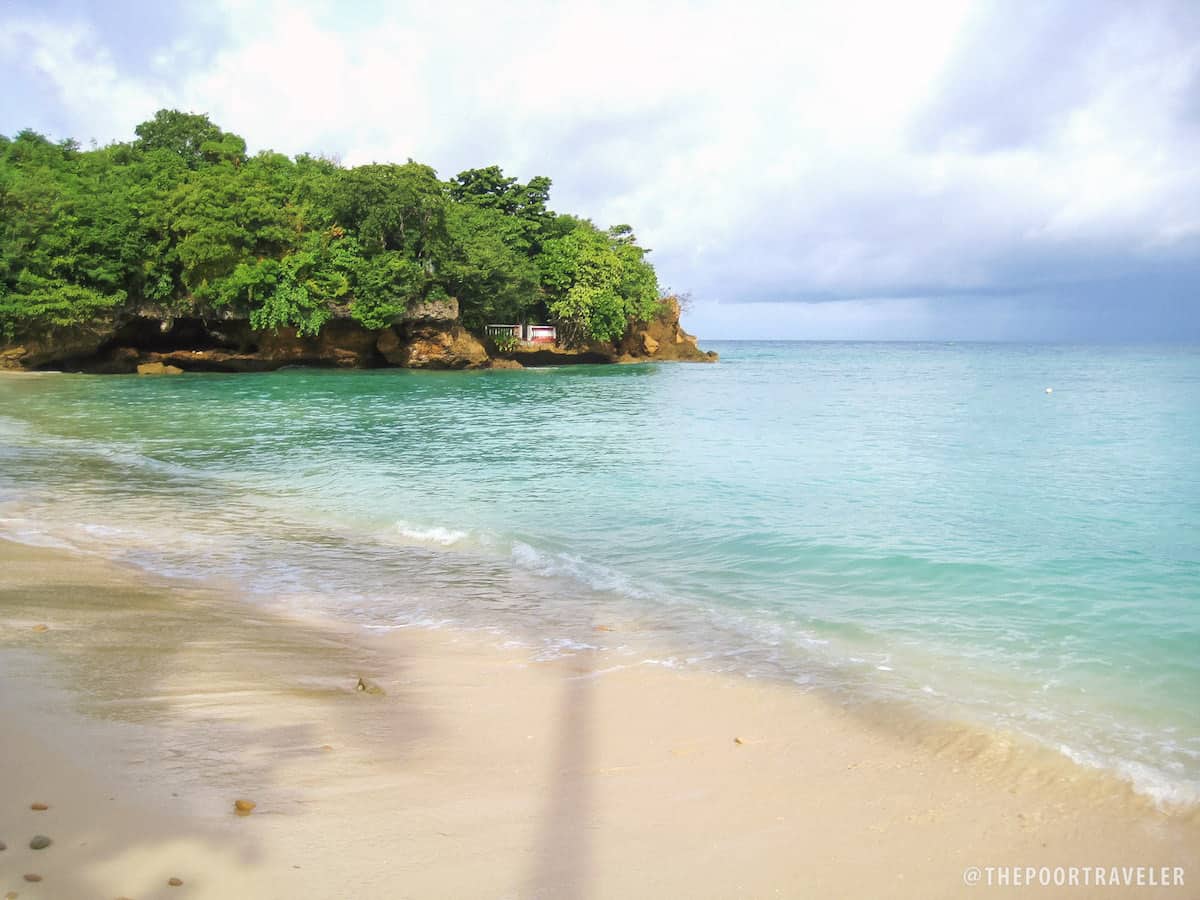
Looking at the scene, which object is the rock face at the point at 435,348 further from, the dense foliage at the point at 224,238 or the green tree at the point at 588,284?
the green tree at the point at 588,284

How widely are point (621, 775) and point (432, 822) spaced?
38.2 inches

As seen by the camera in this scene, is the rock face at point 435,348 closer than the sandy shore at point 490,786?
No

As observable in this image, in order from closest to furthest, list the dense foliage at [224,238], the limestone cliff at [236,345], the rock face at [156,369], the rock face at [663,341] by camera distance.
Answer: the dense foliage at [224,238] → the limestone cliff at [236,345] → the rock face at [156,369] → the rock face at [663,341]

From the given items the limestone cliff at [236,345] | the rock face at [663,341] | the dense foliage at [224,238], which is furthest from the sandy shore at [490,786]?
the rock face at [663,341]

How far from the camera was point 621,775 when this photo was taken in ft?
12.9

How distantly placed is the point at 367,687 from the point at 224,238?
4058 centimetres

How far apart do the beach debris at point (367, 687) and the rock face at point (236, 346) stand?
40.9 meters

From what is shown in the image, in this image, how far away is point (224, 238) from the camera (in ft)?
131

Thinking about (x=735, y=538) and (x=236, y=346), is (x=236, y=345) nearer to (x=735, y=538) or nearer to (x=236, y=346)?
(x=236, y=346)

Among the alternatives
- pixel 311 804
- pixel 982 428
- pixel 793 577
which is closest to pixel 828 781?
pixel 311 804

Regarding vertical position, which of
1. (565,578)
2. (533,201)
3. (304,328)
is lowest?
(565,578)

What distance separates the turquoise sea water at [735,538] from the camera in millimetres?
5707

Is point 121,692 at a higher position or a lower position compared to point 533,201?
lower

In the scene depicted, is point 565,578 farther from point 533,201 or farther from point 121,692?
point 533,201
